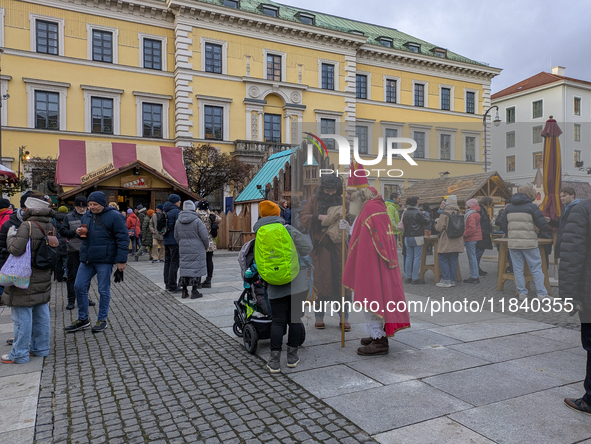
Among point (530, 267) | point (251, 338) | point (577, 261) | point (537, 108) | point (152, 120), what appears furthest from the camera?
point (152, 120)

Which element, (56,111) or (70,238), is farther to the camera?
(56,111)

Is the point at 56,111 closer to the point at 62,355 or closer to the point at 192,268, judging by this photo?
the point at 192,268

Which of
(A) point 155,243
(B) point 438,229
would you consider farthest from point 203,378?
(A) point 155,243

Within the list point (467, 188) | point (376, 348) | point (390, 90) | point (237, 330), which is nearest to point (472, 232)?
point (467, 188)

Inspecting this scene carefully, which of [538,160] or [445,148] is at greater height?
[538,160]

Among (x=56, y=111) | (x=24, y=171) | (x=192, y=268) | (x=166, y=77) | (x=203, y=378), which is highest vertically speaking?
(x=166, y=77)

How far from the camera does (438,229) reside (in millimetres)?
9398

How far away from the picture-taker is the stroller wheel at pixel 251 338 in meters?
4.96

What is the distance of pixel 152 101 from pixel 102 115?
10.2 feet

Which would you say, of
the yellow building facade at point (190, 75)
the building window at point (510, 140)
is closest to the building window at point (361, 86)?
the yellow building facade at point (190, 75)

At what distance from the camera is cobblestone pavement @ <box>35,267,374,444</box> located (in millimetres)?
3252

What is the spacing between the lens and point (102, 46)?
2689 cm

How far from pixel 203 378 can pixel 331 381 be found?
1231 millimetres

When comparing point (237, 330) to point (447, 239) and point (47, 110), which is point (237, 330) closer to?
point (447, 239)
